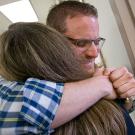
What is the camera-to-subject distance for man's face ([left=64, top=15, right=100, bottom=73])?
99 cm

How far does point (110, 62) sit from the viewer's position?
6.50ft

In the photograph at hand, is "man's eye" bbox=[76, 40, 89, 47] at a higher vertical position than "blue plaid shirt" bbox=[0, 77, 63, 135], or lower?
lower

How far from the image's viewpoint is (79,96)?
617 millimetres

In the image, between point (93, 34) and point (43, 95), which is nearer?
point (43, 95)

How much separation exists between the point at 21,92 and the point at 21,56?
103 millimetres

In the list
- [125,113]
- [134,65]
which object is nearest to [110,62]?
[134,65]

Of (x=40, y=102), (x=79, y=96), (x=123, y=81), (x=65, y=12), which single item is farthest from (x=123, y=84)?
(x=65, y=12)

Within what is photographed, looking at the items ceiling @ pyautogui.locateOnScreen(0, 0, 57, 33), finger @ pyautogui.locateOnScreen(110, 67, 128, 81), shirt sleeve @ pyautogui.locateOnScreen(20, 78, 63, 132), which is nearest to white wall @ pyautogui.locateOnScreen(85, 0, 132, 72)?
finger @ pyautogui.locateOnScreen(110, 67, 128, 81)

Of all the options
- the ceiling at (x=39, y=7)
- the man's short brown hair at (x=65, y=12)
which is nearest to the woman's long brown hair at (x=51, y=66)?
the man's short brown hair at (x=65, y=12)

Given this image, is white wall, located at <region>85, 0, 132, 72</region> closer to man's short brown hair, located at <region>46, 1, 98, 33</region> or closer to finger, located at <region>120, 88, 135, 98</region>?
man's short brown hair, located at <region>46, 1, 98, 33</region>

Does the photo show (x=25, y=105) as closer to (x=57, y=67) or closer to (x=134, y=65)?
(x=57, y=67)

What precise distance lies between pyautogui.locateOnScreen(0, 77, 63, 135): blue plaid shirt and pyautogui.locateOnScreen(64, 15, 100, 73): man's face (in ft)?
1.37

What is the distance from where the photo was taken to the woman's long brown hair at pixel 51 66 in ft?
2.02

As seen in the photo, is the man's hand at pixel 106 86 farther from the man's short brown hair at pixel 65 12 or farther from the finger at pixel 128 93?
the man's short brown hair at pixel 65 12
